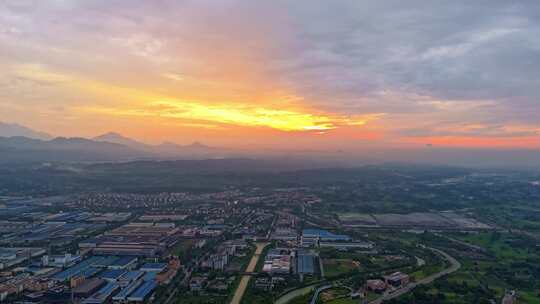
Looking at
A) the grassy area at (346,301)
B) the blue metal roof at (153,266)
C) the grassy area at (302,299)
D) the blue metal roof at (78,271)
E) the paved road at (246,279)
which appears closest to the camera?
the grassy area at (302,299)

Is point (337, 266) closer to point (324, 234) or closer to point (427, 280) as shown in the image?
point (427, 280)

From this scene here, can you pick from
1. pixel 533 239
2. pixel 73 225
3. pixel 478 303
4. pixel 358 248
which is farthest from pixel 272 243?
pixel 533 239

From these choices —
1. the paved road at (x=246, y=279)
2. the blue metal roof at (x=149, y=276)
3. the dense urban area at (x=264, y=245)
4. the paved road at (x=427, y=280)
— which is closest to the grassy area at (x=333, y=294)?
the dense urban area at (x=264, y=245)

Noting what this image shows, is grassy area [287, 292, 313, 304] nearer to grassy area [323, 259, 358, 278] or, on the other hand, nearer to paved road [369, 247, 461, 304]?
paved road [369, 247, 461, 304]

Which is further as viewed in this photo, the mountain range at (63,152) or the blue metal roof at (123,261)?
the mountain range at (63,152)

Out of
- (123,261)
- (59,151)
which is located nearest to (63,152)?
(59,151)

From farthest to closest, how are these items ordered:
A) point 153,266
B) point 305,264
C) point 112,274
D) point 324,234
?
point 324,234 < point 305,264 < point 153,266 < point 112,274

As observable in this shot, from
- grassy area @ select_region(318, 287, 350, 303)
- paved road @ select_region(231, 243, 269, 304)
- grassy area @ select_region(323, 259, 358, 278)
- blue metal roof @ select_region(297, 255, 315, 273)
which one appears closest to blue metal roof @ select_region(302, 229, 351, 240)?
paved road @ select_region(231, 243, 269, 304)

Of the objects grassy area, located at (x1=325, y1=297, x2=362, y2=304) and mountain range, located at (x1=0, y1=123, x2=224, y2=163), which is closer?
grassy area, located at (x1=325, y1=297, x2=362, y2=304)

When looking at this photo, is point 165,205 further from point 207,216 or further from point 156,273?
point 156,273

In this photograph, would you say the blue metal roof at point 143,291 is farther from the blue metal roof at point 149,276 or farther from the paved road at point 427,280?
the paved road at point 427,280
